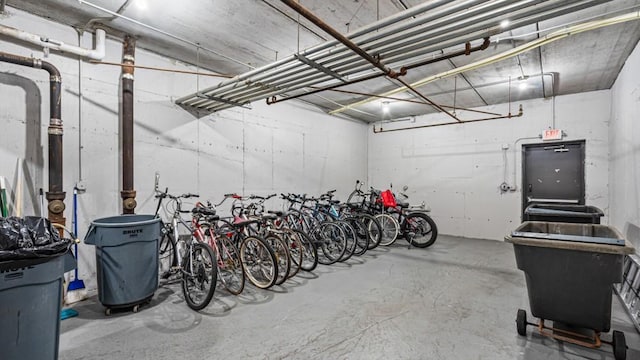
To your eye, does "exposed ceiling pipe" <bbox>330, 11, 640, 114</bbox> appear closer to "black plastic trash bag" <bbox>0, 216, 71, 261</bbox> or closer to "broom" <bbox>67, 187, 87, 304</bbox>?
"black plastic trash bag" <bbox>0, 216, 71, 261</bbox>

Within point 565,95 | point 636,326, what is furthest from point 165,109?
point 565,95

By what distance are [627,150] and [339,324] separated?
3965mm

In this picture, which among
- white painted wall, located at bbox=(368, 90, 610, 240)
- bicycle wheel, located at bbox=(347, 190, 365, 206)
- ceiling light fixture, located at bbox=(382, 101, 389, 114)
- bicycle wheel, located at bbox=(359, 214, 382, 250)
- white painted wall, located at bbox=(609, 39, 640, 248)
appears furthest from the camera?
bicycle wheel, located at bbox=(347, 190, 365, 206)

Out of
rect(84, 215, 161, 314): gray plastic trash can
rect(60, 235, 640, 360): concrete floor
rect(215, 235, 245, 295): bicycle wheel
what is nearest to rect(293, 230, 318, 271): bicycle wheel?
rect(60, 235, 640, 360): concrete floor

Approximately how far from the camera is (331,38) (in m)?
3.12

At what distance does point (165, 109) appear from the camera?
12.0ft

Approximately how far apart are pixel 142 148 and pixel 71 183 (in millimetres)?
775

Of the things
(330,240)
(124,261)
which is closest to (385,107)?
(330,240)

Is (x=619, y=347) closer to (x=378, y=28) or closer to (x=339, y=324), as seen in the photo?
(x=339, y=324)

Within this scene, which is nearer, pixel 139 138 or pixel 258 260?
pixel 258 260

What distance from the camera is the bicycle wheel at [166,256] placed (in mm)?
3403

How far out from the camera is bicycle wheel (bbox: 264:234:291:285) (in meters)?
3.21

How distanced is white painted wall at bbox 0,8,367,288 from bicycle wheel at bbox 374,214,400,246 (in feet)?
5.39

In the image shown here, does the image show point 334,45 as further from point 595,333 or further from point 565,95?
point 565,95
